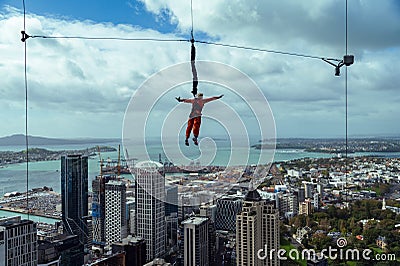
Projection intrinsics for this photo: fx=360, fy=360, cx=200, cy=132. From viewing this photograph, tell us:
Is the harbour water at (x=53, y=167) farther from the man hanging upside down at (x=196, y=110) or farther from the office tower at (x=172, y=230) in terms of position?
the office tower at (x=172, y=230)

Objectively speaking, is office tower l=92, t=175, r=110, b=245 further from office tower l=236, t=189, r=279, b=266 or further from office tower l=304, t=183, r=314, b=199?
office tower l=304, t=183, r=314, b=199

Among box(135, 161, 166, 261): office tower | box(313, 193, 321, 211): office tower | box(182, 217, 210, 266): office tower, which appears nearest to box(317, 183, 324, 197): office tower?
box(313, 193, 321, 211): office tower

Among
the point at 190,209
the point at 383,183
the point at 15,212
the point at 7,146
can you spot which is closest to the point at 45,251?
the point at 15,212

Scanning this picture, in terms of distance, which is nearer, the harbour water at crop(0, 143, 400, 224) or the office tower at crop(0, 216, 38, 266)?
the harbour water at crop(0, 143, 400, 224)

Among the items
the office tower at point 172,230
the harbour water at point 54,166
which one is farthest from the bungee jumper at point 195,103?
the office tower at point 172,230

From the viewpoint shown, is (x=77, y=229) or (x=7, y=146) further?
(x=77, y=229)

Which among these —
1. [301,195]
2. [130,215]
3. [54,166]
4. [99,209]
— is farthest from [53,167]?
[301,195]

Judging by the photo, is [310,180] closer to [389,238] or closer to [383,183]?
[383,183]
